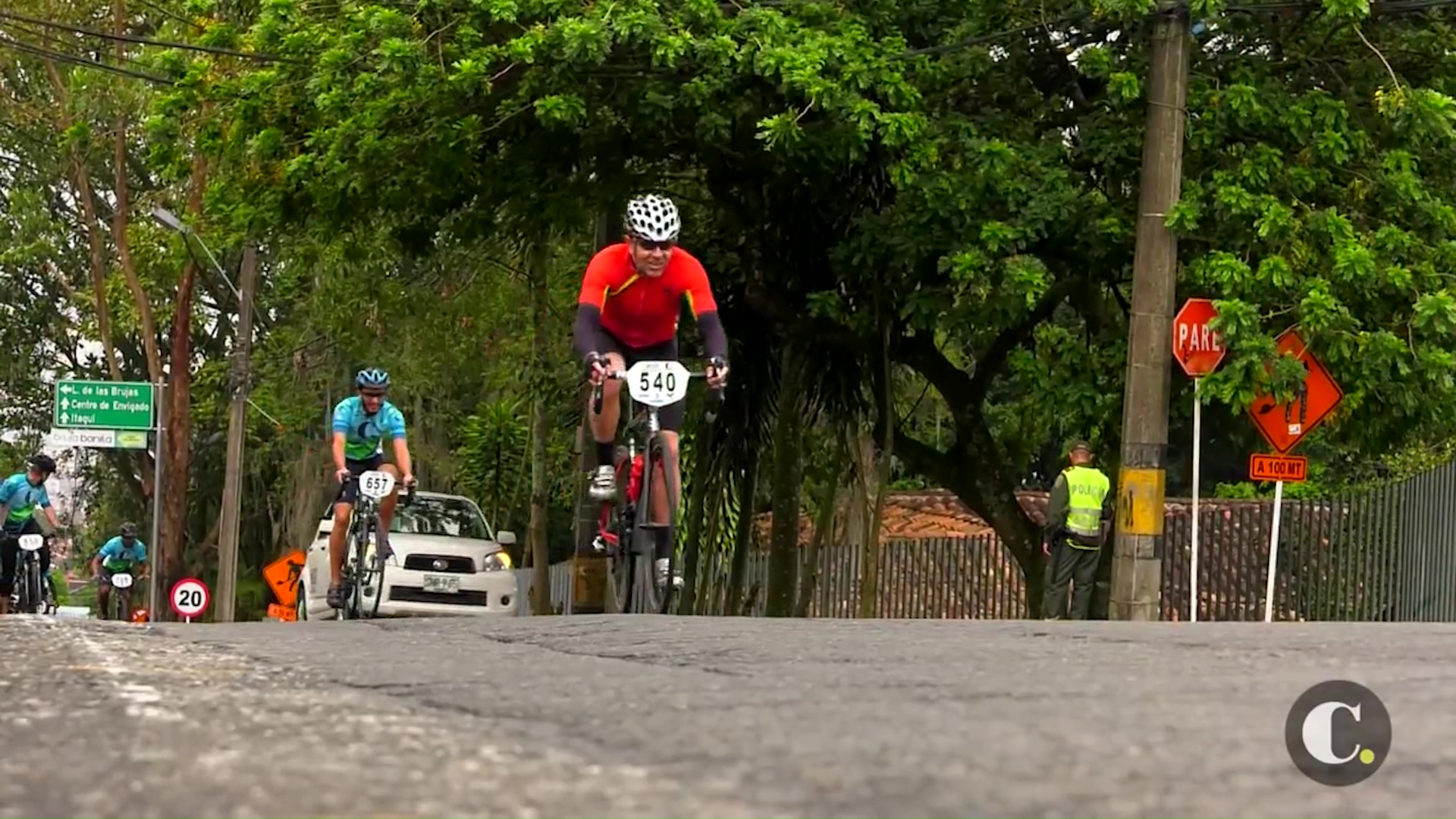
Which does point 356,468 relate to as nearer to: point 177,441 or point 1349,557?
point 1349,557

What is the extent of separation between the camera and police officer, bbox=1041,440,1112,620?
61.4ft

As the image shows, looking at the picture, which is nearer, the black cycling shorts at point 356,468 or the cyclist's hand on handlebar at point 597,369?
the cyclist's hand on handlebar at point 597,369

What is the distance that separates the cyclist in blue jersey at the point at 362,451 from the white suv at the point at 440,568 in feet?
18.1

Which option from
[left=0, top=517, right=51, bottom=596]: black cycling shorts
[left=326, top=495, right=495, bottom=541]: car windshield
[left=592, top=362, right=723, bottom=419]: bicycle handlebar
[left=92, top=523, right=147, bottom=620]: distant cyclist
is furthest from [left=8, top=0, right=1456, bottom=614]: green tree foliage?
[left=92, top=523, right=147, bottom=620]: distant cyclist

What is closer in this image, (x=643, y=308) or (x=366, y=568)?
(x=643, y=308)

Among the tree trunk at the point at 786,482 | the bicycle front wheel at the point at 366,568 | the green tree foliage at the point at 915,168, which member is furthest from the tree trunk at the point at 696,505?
the bicycle front wheel at the point at 366,568

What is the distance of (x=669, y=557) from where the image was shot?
10.1 meters

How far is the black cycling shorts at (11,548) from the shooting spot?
17922mm

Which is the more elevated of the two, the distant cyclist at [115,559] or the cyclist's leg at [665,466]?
the cyclist's leg at [665,466]

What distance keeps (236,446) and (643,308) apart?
2189 centimetres

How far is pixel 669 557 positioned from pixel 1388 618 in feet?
34.5

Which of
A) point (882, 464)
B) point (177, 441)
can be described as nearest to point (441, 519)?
point (882, 464)

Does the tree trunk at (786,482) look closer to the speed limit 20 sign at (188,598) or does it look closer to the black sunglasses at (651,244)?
the black sunglasses at (651,244)

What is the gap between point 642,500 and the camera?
10.1 m
